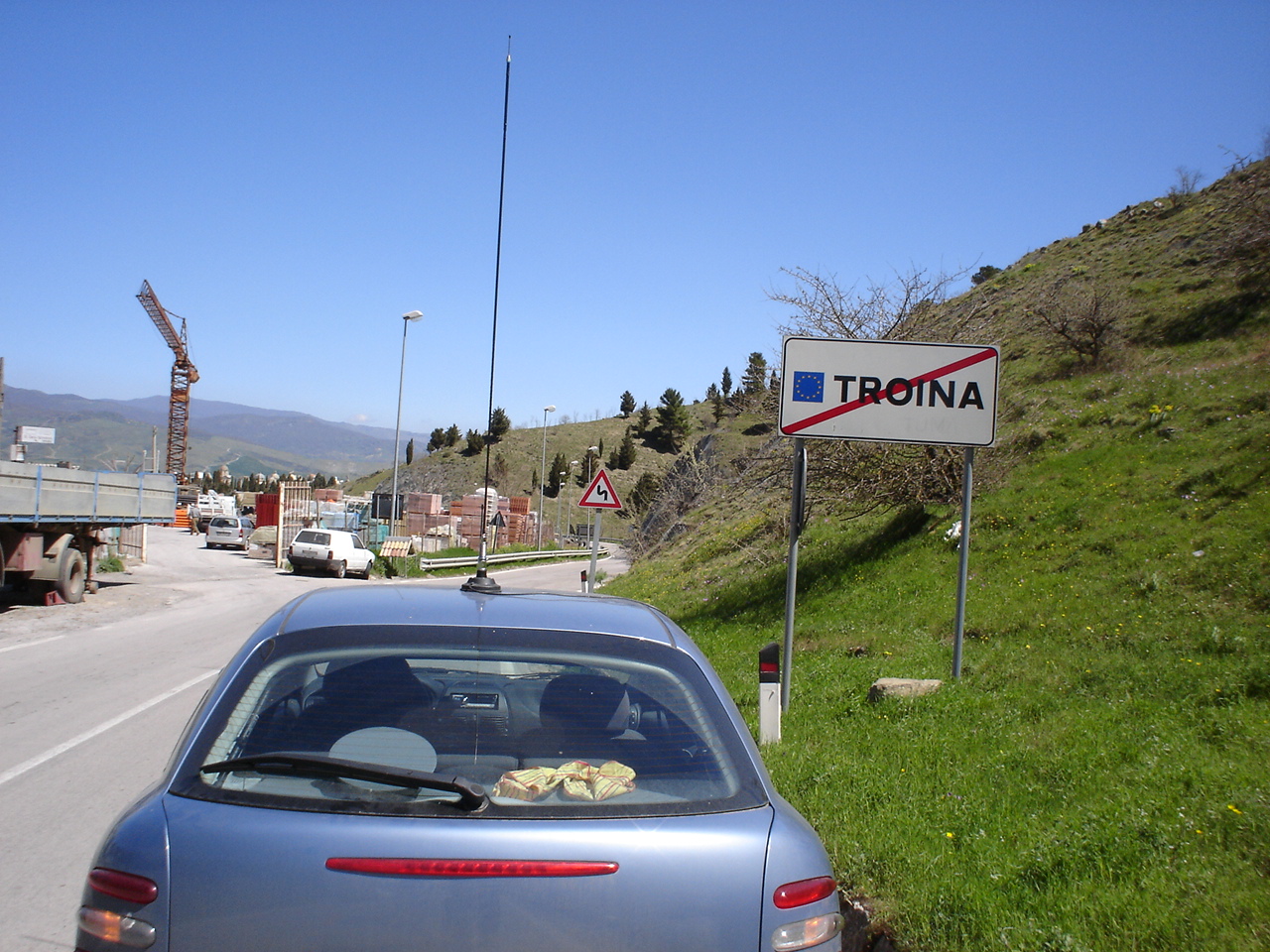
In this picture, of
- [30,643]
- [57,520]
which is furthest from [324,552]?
[30,643]

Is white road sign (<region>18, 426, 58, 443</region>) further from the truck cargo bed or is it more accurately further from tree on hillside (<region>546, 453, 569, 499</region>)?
tree on hillside (<region>546, 453, 569, 499</region>)

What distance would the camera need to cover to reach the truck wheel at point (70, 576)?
62.5ft

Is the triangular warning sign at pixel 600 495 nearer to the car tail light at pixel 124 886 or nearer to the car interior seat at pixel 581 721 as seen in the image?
the car interior seat at pixel 581 721

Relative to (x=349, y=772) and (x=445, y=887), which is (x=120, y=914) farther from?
(x=445, y=887)

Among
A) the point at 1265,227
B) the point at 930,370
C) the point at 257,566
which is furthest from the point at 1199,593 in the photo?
the point at 257,566

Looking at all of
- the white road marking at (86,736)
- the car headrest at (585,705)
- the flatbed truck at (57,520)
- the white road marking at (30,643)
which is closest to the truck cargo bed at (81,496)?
the flatbed truck at (57,520)

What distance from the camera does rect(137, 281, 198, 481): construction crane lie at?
3775 inches

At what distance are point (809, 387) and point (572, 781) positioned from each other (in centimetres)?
671

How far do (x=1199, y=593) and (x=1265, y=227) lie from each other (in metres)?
16.0

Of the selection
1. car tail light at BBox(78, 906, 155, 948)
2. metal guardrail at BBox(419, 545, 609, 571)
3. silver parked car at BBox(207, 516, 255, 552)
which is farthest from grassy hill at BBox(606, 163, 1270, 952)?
silver parked car at BBox(207, 516, 255, 552)

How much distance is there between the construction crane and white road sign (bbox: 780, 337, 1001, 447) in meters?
97.6

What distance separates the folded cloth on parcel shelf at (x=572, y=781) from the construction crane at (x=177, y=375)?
102 meters

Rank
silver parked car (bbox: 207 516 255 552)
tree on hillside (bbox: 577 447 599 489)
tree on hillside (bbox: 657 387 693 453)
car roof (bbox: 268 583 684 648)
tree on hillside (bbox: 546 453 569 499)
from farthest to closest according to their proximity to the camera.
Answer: tree on hillside (bbox: 657 387 693 453) → tree on hillside (bbox: 577 447 599 489) → tree on hillside (bbox: 546 453 569 499) → silver parked car (bbox: 207 516 255 552) → car roof (bbox: 268 583 684 648)

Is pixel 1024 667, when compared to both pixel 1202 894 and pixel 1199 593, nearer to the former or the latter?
pixel 1199 593
